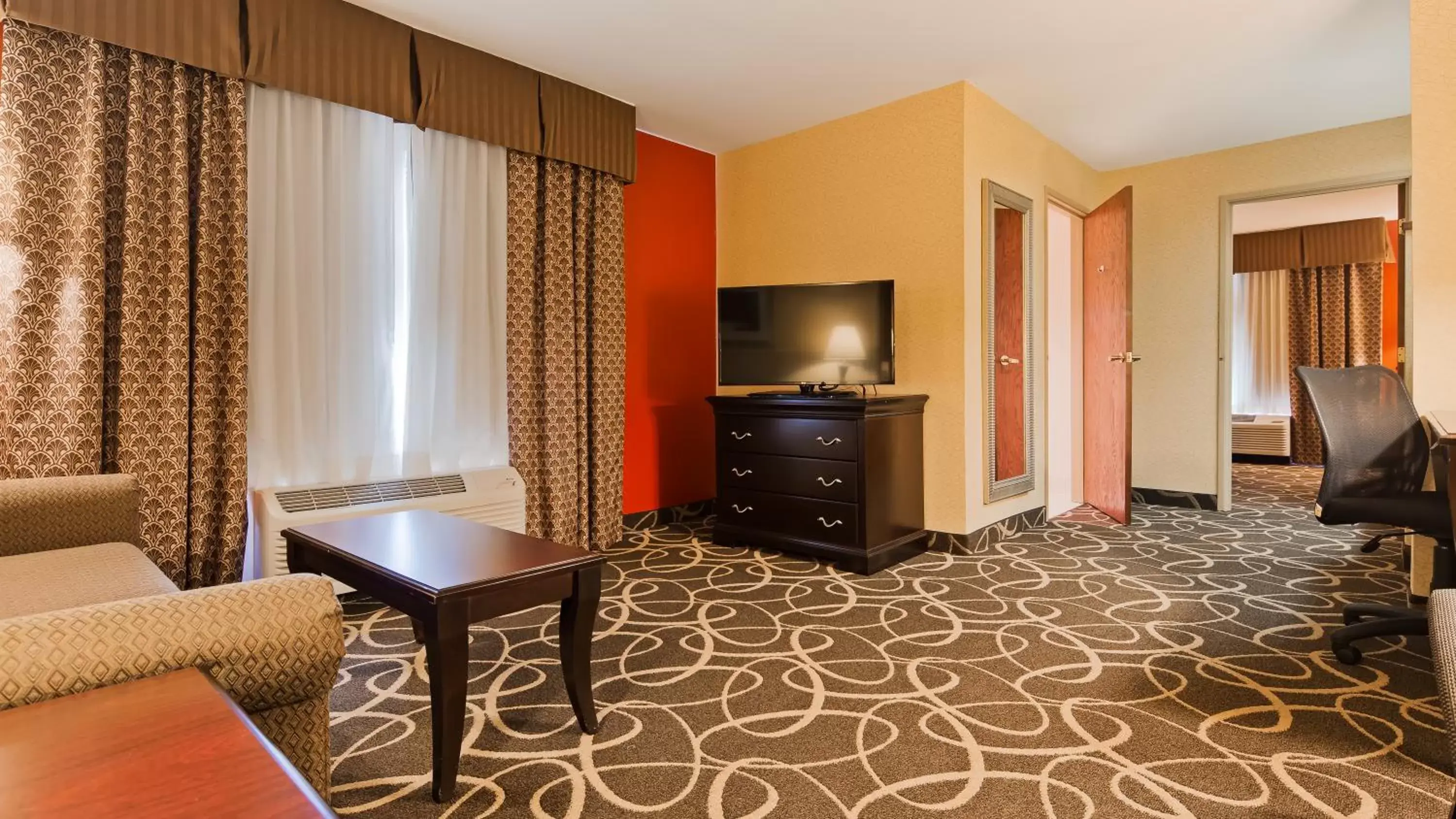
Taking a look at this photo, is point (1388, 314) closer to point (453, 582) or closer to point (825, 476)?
point (825, 476)

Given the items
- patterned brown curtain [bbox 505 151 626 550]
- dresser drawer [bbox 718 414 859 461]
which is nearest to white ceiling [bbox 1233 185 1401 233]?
dresser drawer [bbox 718 414 859 461]

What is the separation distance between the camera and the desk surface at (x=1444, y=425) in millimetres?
1840

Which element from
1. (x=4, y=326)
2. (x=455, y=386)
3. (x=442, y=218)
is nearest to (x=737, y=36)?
(x=442, y=218)

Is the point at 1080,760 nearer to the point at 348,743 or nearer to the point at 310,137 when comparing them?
the point at 348,743

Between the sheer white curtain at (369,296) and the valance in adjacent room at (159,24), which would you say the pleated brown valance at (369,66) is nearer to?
the valance in adjacent room at (159,24)

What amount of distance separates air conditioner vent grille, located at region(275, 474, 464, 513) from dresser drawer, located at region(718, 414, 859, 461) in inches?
57.7

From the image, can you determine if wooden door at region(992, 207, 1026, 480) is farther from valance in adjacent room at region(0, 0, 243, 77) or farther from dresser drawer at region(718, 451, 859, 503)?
valance in adjacent room at region(0, 0, 243, 77)

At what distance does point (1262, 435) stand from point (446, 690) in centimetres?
896

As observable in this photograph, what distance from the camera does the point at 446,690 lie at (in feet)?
5.32

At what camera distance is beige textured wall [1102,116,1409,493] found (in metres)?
4.91

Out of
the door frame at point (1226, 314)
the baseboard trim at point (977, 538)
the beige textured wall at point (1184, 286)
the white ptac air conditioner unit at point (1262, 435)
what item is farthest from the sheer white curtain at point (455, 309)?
the white ptac air conditioner unit at point (1262, 435)

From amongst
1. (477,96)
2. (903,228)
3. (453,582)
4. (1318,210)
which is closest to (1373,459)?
(903,228)

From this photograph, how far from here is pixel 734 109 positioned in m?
4.23

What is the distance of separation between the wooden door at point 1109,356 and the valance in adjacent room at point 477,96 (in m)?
3.64
